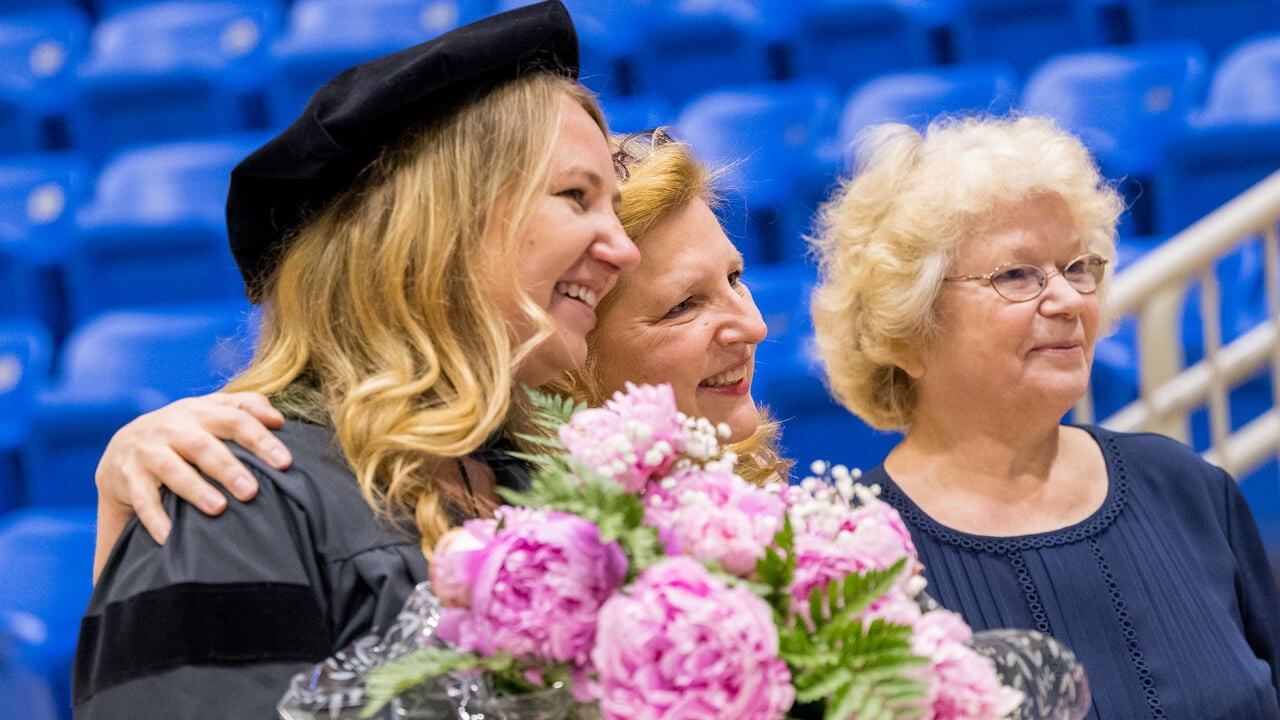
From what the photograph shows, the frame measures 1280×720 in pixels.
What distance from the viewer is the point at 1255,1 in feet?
14.5

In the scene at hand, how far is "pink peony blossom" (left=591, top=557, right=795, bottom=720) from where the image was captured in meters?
0.91

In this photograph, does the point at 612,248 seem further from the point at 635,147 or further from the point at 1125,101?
the point at 1125,101

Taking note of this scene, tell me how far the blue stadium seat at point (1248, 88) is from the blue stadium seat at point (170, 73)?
3231 mm

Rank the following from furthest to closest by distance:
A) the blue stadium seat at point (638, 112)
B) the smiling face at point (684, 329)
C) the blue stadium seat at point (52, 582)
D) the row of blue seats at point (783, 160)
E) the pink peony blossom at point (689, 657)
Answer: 1. the blue stadium seat at point (638, 112)
2. the row of blue seats at point (783, 160)
3. the blue stadium seat at point (52, 582)
4. the smiling face at point (684, 329)
5. the pink peony blossom at point (689, 657)

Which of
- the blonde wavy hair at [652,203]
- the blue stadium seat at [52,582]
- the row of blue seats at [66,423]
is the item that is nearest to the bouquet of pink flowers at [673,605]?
the blonde wavy hair at [652,203]

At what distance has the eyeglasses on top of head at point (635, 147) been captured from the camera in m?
1.99

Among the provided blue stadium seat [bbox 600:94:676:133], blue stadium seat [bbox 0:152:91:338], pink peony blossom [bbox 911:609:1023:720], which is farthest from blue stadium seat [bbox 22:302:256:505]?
pink peony blossom [bbox 911:609:1023:720]

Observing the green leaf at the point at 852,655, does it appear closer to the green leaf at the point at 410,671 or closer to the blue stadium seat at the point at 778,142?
the green leaf at the point at 410,671

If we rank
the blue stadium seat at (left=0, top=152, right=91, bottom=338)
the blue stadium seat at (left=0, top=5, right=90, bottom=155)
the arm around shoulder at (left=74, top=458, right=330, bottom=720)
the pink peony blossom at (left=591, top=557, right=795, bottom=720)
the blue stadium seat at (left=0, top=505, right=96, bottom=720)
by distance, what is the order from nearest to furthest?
1. the pink peony blossom at (left=591, top=557, right=795, bottom=720)
2. the arm around shoulder at (left=74, top=458, right=330, bottom=720)
3. the blue stadium seat at (left=0, top=505, right=96, bottom=720)
4. the blue stadium seat at (left=0, top=152, right=91, bottom=338)
5. the blue stadium seat at (left=0, top=5, right=90, bottom=155)

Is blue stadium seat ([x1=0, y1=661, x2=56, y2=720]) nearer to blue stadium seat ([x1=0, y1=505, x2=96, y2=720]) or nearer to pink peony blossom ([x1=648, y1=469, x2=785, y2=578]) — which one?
blue stadium seat ([x1=0, y1=505, x2=96, y2=720])

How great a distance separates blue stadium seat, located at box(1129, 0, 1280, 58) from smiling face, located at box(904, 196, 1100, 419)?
8.49 ft

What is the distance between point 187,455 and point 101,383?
112 inches

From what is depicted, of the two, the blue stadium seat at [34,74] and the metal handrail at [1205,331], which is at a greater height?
the blue stadium seat at [34,74]

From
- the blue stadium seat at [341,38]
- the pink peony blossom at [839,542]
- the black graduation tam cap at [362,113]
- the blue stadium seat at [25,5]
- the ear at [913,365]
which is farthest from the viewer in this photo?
the blue stadium seat at [25,5]
